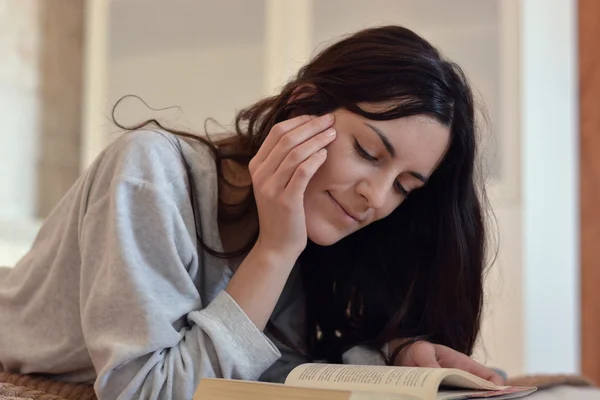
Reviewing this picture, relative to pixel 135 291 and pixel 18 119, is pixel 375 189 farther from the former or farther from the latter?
pixel 18 119

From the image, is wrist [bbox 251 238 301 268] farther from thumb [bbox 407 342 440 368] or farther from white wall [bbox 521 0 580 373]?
white wall [bbox 521 0 580 373]

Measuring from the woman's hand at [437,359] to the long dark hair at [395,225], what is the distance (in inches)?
2.4

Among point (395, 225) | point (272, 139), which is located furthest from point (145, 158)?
point (395, 225)

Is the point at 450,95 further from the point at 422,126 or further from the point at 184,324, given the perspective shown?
the point at 184,324

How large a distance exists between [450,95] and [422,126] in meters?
0.09

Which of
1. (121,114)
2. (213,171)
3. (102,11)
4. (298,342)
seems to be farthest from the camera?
(102,11)

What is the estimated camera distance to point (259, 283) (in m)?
0.83

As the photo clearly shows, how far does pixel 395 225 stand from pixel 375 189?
0.93 ft

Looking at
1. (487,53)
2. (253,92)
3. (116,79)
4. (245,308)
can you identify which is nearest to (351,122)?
(245,308)

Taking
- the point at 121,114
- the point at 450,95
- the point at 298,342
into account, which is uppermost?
the point at 121,114

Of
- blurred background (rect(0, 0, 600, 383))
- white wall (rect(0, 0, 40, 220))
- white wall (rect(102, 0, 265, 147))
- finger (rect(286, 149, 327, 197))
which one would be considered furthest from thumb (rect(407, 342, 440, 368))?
white wall (rect(0, 0, 40, 220))

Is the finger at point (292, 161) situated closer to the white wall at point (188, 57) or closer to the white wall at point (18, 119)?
the white wall at point (188, 57)

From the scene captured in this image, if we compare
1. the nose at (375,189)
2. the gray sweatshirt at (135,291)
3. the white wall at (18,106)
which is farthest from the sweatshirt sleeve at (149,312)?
the white wall at (18,106)

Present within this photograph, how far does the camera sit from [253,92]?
239 cm
